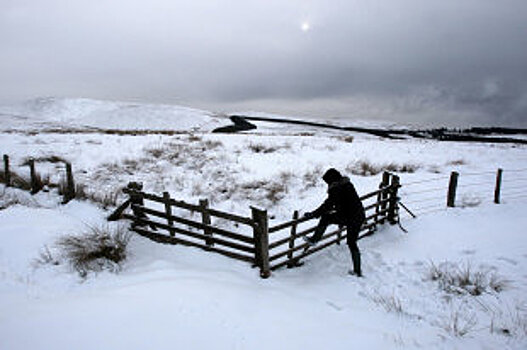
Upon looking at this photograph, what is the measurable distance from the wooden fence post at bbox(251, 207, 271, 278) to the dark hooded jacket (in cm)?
115

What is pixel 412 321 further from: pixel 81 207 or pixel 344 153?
pixel 344 153

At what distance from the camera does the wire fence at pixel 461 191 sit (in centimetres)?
891

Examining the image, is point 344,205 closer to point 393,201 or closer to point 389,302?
point 389,302

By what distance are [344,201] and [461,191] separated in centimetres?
804

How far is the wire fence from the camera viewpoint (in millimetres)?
8914

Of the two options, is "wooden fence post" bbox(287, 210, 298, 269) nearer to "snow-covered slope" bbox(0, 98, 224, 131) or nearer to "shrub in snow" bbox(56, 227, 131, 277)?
"shrub in snow" bbox(56, 227, 131, 277)

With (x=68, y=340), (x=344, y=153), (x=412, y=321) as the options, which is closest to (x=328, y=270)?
(x=412, y=321)

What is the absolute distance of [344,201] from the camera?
5555 mm

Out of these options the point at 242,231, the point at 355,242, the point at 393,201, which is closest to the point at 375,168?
the point at 393,201

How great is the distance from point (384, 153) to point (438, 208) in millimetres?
12007

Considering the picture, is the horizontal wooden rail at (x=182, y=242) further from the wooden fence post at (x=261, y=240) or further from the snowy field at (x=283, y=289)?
the wooden fence post at (x=261, y=240)

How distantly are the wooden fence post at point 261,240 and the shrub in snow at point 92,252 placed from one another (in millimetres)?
2748

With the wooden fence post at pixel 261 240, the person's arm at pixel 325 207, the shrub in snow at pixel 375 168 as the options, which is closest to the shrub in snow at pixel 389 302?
the person's arm at pixel 325 207

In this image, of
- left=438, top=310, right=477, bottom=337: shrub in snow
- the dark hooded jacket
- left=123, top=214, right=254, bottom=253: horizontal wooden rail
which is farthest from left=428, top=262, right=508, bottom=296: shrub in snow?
left=123, top=214, right=254, bottom=253: horizontal wooden rail
